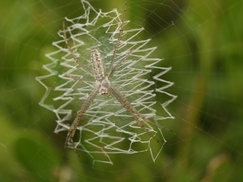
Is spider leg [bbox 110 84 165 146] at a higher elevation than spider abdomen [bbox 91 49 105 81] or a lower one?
lower

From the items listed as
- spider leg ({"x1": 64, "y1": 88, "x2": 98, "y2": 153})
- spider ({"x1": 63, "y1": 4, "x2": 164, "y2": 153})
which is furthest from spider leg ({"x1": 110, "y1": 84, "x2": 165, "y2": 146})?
spider leg ({"x1": 64, "y1": 88, "x2": 98, "y2": 153})

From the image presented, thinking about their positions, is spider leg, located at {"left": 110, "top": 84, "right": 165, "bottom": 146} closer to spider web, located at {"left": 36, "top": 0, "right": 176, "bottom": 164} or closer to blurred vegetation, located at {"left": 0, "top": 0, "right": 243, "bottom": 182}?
spider web, located at {"left": 36, "top": 0, "right": 176, "bottom": 164}

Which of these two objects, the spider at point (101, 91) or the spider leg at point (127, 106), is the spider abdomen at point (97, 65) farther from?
the spider leg at point (127, 106)

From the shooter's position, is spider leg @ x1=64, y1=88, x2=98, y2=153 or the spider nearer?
the spider

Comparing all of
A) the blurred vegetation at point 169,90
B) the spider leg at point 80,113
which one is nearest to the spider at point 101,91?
the spider leg at point 80,113

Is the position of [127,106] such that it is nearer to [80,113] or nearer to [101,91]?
[101,91]
